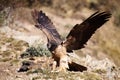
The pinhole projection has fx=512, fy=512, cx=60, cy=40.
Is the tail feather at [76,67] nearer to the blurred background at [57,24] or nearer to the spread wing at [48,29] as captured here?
the spread wing at [48,29]

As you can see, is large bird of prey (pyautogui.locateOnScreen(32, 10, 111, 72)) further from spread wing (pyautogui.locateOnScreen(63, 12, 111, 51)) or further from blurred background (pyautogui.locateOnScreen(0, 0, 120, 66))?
blurred background (pyautogui.locateOnScreen(0, 0, 120, 66))

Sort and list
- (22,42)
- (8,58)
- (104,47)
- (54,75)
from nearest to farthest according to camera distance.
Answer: (54,75), (8,58), (22,42), (104,47)

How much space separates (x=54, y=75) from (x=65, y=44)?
0.88m

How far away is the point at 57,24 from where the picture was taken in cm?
2600

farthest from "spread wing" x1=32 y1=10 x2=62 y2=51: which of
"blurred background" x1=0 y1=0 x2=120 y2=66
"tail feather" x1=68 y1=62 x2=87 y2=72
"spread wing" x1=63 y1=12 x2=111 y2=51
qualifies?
"blurred background" x1=0 y1=0 x2=120 y2=66

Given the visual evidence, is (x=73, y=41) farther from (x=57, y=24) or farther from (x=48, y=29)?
(x=57, y=24)

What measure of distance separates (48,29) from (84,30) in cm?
120

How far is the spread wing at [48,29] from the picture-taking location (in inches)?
481

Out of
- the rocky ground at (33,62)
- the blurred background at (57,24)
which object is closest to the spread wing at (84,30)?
the rocky ground at (33,62)

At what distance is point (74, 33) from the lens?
39.5 ft

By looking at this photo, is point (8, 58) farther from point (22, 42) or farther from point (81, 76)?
point (81, 76)

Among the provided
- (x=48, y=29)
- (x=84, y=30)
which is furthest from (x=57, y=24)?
(x=84, y=30)

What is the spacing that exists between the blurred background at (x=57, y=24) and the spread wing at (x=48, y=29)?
5.57 feet

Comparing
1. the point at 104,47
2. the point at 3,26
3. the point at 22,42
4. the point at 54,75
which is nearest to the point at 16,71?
the point at 54,75
